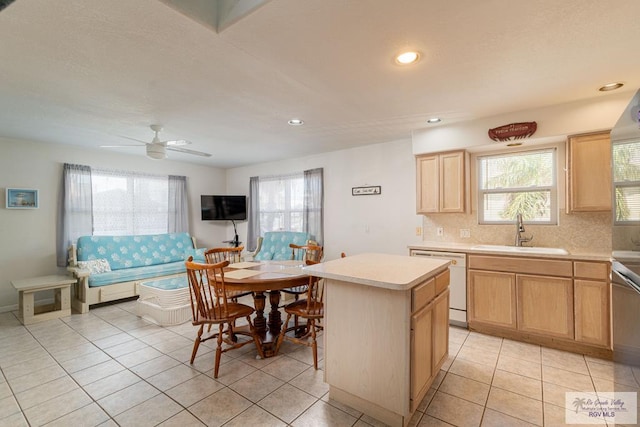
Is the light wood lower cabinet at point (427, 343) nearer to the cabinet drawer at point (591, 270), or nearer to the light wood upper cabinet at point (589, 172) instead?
the cabinet drawer at point (591, 270)

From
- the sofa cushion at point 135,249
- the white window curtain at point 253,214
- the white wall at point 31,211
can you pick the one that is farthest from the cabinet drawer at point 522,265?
the white wall at point 31,211

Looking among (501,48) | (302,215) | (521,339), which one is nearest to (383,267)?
(501,48)

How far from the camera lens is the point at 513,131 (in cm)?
302

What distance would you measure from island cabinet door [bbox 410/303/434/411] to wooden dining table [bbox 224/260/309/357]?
885 millimetres

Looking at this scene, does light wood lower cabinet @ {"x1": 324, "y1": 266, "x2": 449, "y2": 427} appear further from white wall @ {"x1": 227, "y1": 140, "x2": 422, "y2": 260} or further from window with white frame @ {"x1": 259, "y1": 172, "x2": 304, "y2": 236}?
window with white frame @ {"x1": 259, "y1": 172, "x2": 304, "y2": 236}

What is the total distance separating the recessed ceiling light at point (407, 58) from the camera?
1.93 m

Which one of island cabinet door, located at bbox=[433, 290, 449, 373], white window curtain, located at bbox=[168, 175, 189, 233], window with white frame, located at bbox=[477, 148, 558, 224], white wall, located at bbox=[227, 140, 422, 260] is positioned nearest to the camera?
island cabinet door, located at bbox=[433, 290, 449, 373]

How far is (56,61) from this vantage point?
2.01 meters

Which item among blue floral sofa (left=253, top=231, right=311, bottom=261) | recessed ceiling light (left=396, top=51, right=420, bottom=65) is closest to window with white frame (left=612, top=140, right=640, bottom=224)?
recessed ceiling light (left=396, top=51, right=420, bottom=65)

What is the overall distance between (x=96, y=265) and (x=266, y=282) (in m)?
3.45

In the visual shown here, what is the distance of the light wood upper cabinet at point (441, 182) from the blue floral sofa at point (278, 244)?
2.13 m

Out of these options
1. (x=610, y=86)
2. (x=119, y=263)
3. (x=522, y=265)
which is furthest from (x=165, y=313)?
(x=610, y=86)

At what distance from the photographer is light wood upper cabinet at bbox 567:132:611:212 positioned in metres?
2.70

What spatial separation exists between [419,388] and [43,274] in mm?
5465
